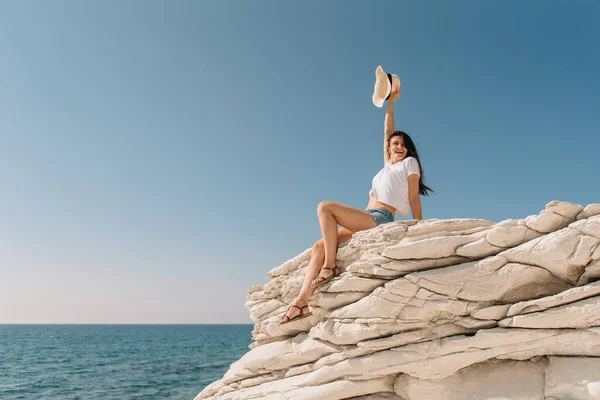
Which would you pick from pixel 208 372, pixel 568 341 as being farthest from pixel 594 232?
pixel 208 372

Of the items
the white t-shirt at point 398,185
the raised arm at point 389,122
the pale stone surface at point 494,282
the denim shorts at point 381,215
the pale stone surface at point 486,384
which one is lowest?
the pale stone surface at point 486,384

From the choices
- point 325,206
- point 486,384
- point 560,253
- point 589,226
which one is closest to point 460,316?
point 486,384

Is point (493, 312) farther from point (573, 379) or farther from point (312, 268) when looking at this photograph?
point (312, 268)

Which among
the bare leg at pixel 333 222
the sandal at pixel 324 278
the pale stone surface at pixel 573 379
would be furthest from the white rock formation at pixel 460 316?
the bare leg at pixel 333 222

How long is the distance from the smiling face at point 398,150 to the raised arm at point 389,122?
71 centimetres

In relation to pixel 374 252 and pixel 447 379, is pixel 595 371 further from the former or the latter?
pixel 374 252

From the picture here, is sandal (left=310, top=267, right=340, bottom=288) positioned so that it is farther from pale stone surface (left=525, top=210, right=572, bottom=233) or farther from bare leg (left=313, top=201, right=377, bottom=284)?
pale stone surface (left=525, top=210, right=572, bottom=233)

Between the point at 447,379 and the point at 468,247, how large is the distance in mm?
2382

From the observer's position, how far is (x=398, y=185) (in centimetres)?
936

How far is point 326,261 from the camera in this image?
8789mm

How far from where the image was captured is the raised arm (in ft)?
35.5

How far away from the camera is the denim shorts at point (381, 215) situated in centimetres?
933

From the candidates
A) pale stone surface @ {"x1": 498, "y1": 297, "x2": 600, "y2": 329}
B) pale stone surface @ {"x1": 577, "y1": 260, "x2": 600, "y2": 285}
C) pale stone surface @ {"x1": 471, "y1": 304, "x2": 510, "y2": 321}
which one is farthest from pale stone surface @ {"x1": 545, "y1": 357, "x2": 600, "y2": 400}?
pale stone surface @ {"x1": 577, "y1": 260, "x2": 600, "y2": 285}

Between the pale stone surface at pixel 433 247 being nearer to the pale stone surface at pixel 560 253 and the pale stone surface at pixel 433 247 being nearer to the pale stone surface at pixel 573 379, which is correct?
the pale stone surface at pixel 560 253
